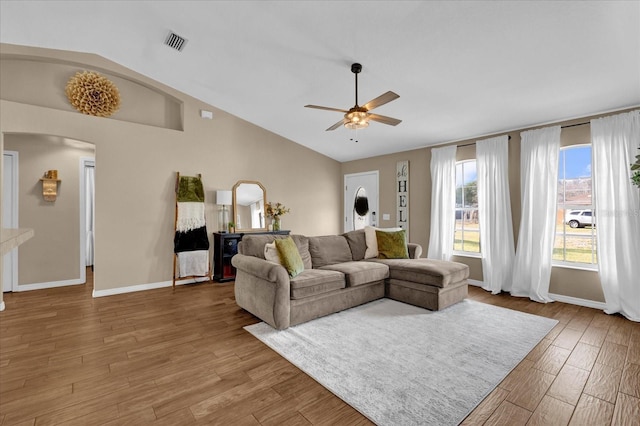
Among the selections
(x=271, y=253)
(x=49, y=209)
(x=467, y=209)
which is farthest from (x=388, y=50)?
(x=49, y=209)

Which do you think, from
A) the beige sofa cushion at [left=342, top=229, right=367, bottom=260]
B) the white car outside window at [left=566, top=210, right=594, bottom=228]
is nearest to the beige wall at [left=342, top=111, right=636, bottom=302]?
the white car outside window at [left=566, top=210, right=594, bottom=228]

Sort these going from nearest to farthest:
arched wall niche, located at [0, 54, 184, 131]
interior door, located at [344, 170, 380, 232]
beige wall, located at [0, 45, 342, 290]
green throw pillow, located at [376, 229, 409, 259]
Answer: arched wall niche, located at [0, 54, 184, 131] < beige wall, located at [0, 45, 342, 290] < green throw pillow, located at [376, 229, 409, 259] < interior door, located at [344, 170, 380, 232]

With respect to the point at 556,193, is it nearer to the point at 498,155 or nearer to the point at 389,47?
the point at 498,155

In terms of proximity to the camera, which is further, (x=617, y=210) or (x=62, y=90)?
(x=62, y=90)

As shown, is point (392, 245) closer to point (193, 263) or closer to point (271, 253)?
point (271, 253)

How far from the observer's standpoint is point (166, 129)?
16.1 feet

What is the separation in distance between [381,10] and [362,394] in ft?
10.1

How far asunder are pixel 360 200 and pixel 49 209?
18.8 ft

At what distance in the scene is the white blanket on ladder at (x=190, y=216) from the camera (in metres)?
4.91

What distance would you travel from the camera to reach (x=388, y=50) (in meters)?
3.11

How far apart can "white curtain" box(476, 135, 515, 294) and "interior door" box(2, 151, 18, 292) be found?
7.26 meters

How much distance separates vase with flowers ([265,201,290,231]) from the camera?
598 centimetres

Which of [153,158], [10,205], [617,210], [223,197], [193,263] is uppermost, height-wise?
[153,158]

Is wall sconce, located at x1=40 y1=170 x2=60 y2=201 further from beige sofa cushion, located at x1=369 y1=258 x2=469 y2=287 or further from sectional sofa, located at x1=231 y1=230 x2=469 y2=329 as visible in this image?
beige sofa cushion, located at x1=369 y1=258 x2=469 y2=287
